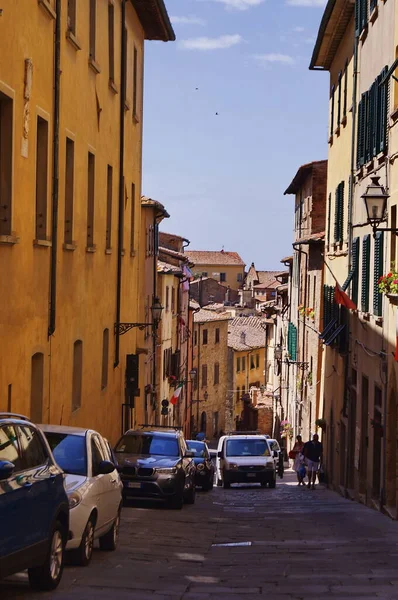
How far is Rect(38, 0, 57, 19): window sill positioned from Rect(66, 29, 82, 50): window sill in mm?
1253

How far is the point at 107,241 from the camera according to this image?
25.5 metres

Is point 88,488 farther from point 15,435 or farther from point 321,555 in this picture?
point 321,555

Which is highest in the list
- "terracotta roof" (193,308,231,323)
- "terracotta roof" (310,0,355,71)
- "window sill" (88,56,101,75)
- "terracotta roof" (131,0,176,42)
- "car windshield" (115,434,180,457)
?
"terracotta roof" (310,0,355,71)

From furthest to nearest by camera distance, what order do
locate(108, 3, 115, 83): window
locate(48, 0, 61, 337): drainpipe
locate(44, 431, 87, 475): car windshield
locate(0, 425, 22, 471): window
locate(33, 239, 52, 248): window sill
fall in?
1. locate(108, 3, 115, 83): window
2. locate(48, 0, 61, 337): drainpipe
3. locate(33, 239, 52, 248): window sill
4. locate(44, 431, 87, 475): car windshield
5. locate(0, 425, 22, 471): window

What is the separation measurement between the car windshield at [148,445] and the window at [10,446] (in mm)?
13133

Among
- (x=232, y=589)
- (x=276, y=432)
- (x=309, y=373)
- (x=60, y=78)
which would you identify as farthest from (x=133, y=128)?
(x=276, y=432)

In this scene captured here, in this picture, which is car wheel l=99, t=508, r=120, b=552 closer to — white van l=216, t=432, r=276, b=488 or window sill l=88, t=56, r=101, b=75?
window sill l=88, t=56, r=101, b=75

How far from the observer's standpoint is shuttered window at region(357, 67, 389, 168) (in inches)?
886

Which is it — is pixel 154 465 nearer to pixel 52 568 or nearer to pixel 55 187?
pixel 55 187

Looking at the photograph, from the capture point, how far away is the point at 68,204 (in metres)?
20.1

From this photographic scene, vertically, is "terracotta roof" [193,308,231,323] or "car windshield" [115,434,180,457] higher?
"terracotta roof" [193,308,231,323]

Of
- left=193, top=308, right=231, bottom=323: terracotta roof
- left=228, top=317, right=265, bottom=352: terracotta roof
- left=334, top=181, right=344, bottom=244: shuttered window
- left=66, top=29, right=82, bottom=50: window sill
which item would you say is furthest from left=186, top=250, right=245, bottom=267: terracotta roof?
left=66, top=29, right=82, bottom=50: window sill

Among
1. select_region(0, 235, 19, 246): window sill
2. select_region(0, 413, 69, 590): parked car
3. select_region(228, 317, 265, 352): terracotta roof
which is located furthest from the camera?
select_region(228, 317, 265, 352): terracotta roof

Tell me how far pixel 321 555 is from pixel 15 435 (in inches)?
264
